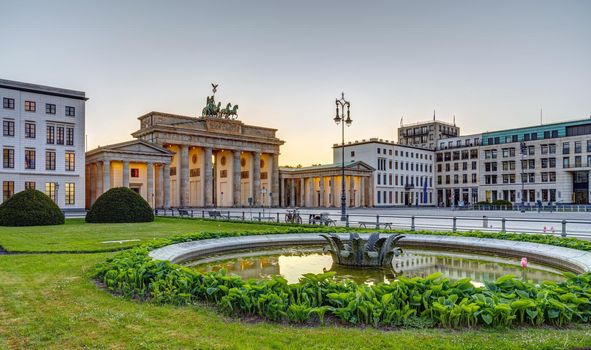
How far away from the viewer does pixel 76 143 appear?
61.7 m

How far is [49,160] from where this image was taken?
59156 mm

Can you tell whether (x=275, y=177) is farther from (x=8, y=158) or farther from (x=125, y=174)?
(x=8, y=158)

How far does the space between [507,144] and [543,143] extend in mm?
8155

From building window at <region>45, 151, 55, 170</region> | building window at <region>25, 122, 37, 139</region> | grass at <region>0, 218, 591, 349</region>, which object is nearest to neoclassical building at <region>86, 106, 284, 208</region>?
building window at <region>45, 151, 55, 170</region>

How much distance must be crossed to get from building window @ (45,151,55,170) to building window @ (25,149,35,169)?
149 cm

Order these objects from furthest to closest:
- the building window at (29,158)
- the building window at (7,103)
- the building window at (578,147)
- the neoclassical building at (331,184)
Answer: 1. the neoclassical building at (331,184)
2. the building window at (578,147)
3. the building window at (29,158)
4. the building window at (7,103)

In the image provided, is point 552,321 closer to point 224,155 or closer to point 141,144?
point 141,144

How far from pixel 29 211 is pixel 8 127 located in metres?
27.6

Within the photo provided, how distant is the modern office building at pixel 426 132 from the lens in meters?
143

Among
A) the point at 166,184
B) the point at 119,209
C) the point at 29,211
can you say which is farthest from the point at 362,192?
the point at 29,211

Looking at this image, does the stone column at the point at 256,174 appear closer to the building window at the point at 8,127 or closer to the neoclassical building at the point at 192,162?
the neoclassical building at the point at 192,162

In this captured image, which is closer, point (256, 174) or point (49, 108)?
point (49, 108)

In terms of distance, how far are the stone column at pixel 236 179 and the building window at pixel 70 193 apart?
123 feet

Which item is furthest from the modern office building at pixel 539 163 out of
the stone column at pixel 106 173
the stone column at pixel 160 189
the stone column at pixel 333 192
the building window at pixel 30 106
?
the building window at pixel 30 106
